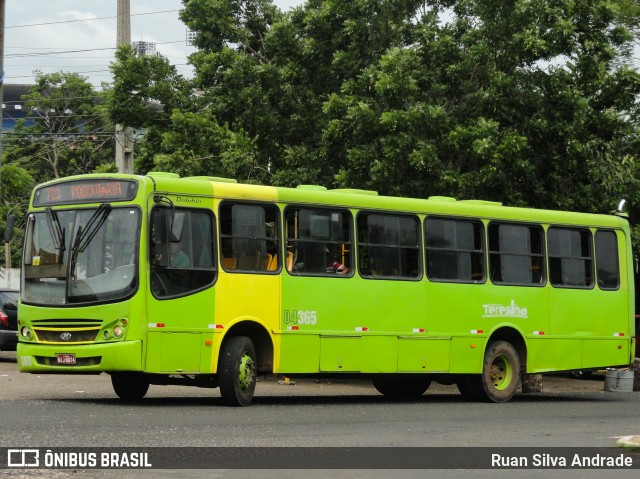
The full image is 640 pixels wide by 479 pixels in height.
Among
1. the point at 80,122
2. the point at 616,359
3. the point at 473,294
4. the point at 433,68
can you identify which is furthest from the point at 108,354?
the point at 80,122

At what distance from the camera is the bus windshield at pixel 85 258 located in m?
16.9

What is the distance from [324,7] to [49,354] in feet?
46.2

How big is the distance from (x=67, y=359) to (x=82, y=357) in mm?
222

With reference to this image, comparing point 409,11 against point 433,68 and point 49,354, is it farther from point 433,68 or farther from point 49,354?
point 49,354

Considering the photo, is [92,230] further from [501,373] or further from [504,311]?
[501,373]

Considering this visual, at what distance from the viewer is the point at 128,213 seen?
17109 mm

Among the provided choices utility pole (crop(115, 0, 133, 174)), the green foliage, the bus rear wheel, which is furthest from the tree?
the bus rear wheel

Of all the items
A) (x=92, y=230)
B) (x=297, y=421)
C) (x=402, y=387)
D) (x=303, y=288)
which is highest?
(x=92, y=230)

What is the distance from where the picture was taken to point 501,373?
21.4 metres

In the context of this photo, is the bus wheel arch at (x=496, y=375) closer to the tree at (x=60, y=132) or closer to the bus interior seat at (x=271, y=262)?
the bus interior seat at (x=271, y=262)

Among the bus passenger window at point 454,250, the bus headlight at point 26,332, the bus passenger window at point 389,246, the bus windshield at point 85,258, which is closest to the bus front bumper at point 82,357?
the bus headlight at point 26,332

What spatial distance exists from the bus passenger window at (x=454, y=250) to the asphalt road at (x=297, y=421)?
6.64 feet

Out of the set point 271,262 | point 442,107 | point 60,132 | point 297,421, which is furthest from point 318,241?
point 60,132

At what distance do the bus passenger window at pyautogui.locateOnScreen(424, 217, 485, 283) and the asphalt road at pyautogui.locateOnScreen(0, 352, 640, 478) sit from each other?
202cm
